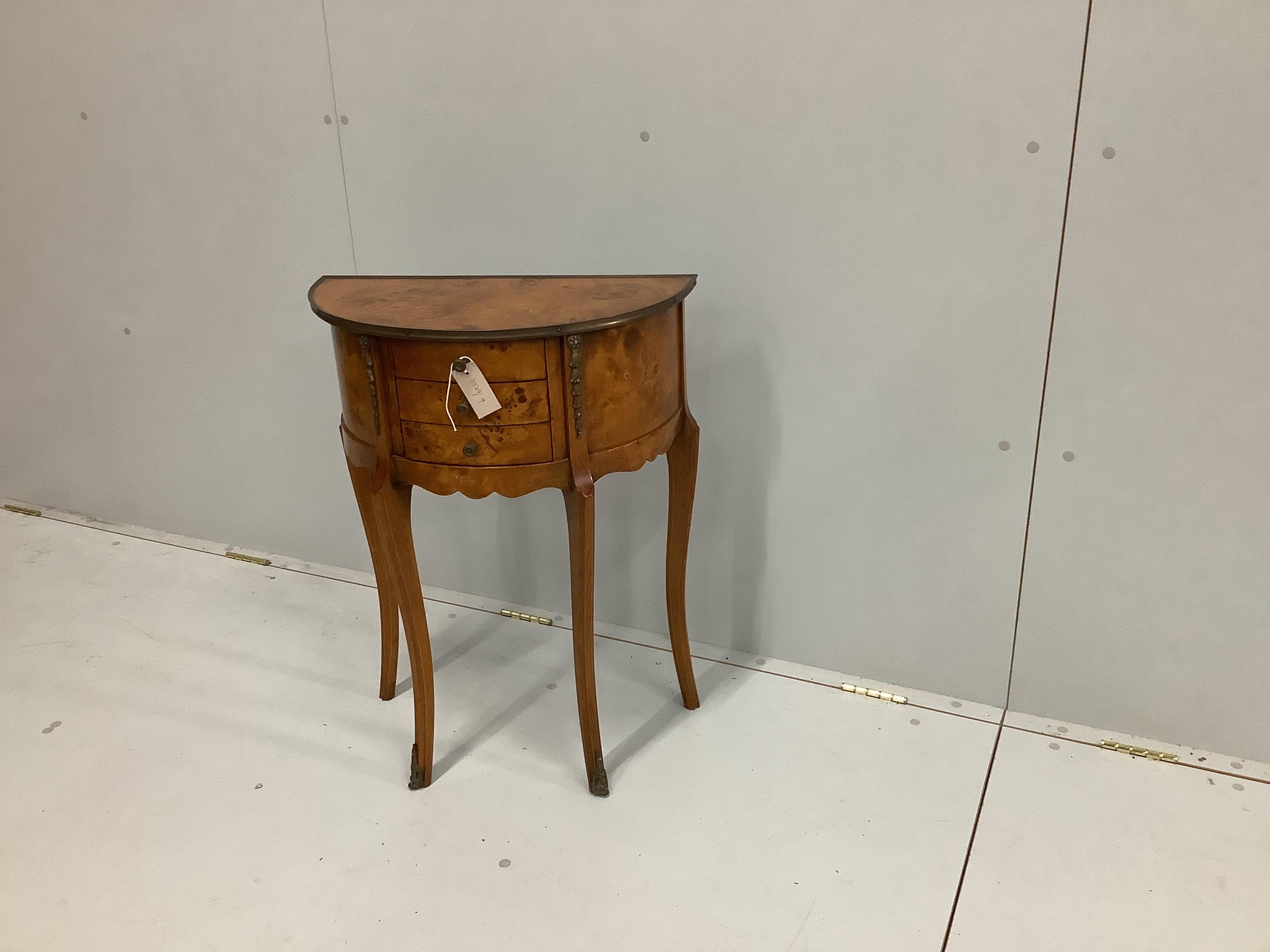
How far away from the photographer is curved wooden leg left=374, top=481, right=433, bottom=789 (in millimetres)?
1568

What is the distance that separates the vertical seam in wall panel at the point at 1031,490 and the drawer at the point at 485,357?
835mm

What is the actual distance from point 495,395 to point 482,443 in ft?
0.27

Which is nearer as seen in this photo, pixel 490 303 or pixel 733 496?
pixel 490 303

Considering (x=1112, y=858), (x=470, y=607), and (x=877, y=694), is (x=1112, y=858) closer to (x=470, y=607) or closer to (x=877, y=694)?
(x=877, y=694)

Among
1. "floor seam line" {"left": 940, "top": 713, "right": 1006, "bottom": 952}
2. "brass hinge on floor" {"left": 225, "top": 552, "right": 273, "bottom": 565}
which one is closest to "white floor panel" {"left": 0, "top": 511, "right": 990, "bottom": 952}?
"floor seam line" {"left": 940, "top": 713, "right": 1006, "bottom": 952}

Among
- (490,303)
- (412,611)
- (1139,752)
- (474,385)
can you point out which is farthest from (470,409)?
(1139,752)

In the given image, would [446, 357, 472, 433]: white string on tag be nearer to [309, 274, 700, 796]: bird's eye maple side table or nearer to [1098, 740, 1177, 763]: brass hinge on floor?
[309, 274, 700, 796]: bird's eye maple side table

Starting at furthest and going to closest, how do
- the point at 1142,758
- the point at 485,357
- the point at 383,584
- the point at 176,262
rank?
the point at 176,262 < the point at 383,584 < the point at 1142,758 < the point at 485,357

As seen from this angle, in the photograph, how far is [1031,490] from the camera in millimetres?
1720

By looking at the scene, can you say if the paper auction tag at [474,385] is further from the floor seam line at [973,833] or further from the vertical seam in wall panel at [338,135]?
the floor seam line at [973,833]

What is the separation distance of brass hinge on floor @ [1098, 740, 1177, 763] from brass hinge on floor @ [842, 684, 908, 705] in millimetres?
351

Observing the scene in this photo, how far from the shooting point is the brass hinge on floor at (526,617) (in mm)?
2203

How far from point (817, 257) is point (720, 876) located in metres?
1.03

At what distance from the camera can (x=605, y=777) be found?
1689 millimetres
